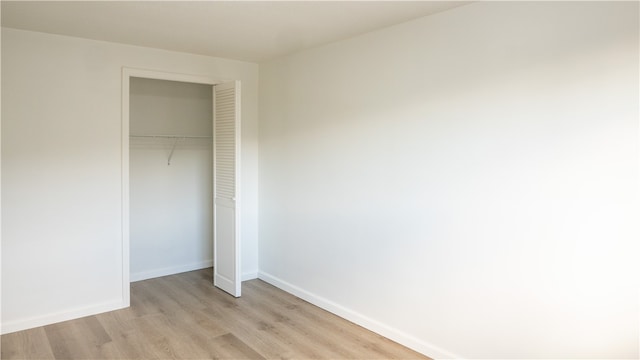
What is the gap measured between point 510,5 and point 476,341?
203cm

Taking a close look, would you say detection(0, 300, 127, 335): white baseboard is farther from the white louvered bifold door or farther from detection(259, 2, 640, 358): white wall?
detection(259, 2, 640, 358): white wall

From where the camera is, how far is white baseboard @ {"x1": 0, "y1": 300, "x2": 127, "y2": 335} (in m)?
3.38

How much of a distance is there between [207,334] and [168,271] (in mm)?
1819

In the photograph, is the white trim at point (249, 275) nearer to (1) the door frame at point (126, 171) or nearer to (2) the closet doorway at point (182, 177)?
(2) the closet doorway at point (182, 177)

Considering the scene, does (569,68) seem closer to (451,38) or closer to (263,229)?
(451,38)

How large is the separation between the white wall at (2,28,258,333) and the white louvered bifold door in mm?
737

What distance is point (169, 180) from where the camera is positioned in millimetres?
5023

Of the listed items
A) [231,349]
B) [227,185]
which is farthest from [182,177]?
[231,349]

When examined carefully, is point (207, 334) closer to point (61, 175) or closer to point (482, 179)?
point (61, 175)

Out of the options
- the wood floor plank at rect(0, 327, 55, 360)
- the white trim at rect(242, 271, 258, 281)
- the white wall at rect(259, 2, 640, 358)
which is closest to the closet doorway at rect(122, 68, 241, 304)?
the white trim at rect(242, 271, 258, 281)

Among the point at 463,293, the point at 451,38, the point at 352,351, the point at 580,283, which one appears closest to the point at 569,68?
the point at 451,38

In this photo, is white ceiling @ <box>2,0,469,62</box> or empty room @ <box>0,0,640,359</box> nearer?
empty room @ <box>0,0,640,359</box>

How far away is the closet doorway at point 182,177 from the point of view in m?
4.25

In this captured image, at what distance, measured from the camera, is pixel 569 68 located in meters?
2.27
